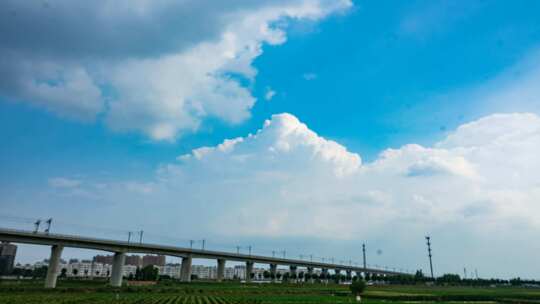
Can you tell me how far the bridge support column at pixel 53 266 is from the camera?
85.5 m

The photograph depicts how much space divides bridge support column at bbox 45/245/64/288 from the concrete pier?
1575 cm

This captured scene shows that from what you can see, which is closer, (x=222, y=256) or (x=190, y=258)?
(x=190, y=258)

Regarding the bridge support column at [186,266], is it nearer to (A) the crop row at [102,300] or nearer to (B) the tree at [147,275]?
(B) the tree at [147,275]

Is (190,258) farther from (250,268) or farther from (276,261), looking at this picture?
(276,261)

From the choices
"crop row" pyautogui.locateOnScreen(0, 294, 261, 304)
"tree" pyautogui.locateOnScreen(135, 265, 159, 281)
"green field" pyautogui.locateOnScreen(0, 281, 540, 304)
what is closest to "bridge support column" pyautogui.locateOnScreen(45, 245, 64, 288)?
"green field" pyautogui.locateOnScreen(0, 281, 540, 304)

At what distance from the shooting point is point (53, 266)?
89625mm

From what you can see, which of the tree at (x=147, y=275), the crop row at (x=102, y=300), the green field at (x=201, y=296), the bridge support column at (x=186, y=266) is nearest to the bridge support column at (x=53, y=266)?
the green field at (x=201, y=296)

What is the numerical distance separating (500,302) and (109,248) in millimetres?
97882

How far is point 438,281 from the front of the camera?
180m

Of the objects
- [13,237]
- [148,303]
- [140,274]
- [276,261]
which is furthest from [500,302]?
[140,274]

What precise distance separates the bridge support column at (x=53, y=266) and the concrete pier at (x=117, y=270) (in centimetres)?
1575

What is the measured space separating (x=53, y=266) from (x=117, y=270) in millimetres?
18531

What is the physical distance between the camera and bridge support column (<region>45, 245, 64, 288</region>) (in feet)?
280

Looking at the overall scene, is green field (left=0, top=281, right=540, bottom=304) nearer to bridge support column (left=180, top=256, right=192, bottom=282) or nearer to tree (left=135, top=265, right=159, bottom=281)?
bridge support column (left=180, top=256, right=192, bottom=282)
